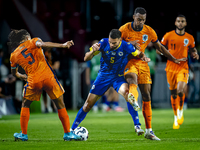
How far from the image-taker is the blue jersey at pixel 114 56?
6820 mm

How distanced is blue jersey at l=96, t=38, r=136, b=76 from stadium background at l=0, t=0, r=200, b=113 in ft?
32.7

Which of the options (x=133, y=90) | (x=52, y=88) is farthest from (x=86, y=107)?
(x=133, y=90)

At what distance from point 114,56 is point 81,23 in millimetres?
11536

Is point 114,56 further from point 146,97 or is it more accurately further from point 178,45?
point 178,45

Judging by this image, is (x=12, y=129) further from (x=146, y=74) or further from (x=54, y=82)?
(x=146, y=74)

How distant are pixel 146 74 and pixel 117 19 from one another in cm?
1068

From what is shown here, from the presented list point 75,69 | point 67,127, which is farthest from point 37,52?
point 75,69

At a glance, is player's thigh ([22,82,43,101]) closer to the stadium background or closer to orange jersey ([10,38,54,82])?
orange jersey ([10,38,54,82])

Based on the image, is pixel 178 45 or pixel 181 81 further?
pixel 178 45

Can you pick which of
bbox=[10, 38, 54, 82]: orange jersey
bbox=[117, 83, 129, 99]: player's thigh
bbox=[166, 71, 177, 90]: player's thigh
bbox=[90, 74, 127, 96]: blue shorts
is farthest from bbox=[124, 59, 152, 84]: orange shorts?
bbox=[166, 71, 177, 90]: player's thigh

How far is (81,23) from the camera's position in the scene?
715 inches

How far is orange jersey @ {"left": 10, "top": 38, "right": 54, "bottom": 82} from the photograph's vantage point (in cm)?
656

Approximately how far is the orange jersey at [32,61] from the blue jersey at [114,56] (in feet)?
3.21

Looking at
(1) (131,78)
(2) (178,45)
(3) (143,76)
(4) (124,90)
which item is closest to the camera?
(4) (124,90)
